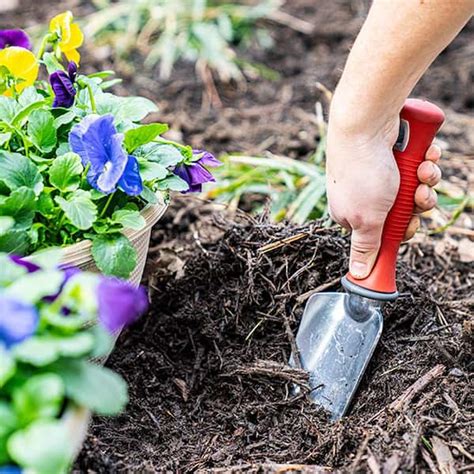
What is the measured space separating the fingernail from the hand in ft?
0.06

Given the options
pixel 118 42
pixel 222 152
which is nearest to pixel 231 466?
pixel 222 152

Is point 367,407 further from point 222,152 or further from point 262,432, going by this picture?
point 222,152

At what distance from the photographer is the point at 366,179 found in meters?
1.36

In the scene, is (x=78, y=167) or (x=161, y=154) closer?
(x=78, y=167)

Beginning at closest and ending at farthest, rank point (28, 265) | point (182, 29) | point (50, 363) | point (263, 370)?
point (50, 363) < point (28, 265) < point (263, 370) < point (182, 29)

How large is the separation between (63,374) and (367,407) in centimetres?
72

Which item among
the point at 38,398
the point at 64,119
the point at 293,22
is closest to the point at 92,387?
the point at 38,398

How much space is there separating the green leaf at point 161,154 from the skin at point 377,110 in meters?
0.27

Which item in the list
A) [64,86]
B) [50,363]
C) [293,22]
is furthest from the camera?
[293,22]

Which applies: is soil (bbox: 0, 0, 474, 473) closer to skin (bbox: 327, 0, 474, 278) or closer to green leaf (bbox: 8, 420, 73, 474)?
skin (bbox: 327, 0, 474, 278)

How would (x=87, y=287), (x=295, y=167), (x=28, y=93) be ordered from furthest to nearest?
(x=295, y=167)
(x=28, y=93)
(x=87, y=287)

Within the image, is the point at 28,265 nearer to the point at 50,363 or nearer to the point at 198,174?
the point at 50,363

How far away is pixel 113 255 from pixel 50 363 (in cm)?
35

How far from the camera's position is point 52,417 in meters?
0.95
